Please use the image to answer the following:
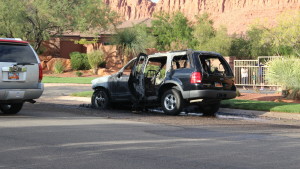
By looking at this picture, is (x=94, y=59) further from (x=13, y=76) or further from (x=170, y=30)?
(x=13, y=76)

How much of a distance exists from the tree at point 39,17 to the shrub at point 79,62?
3.22 meters

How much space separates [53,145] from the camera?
852cm

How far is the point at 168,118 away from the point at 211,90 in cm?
155

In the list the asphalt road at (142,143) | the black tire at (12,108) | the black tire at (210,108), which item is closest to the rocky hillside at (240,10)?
the black tire at (210,108)

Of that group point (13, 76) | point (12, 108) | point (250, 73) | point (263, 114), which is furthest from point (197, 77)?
point (250, 73)

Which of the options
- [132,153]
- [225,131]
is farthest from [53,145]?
[225,131]

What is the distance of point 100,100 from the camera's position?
1670 centimetres

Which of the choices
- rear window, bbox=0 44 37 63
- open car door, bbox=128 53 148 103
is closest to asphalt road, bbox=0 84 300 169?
rear window, bbox=0 44 37 63

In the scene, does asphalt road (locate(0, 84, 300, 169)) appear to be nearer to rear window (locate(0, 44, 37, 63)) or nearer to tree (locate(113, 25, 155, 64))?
rear window (locate(0, 44, 37, 63))

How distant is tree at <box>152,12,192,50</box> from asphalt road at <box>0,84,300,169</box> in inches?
2309

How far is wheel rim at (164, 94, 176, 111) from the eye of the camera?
1466cm

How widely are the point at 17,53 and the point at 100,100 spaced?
14.4 feet

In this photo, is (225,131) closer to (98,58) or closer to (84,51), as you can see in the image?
(98,58)

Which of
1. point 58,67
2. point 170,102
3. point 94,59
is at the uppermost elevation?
point 94,59
